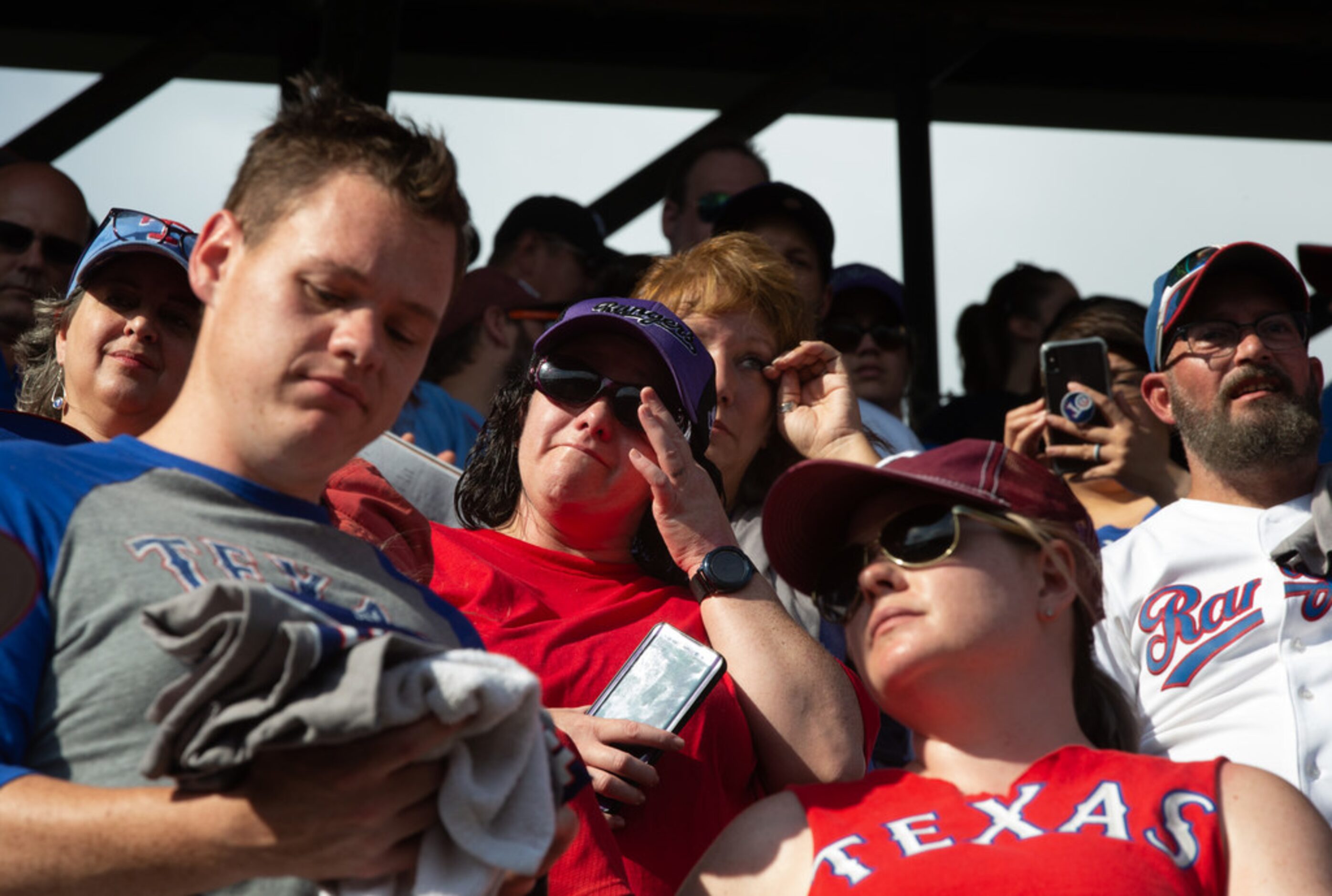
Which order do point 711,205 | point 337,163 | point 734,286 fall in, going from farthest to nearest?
point 711,205 < point 734,286 < point 337,163

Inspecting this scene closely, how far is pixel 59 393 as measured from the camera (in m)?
3.21

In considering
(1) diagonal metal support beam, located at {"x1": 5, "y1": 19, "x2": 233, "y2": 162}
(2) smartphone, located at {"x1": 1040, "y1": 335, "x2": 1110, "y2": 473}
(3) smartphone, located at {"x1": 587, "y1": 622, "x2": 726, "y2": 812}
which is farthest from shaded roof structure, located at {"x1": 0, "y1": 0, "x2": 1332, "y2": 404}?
(3) smartphone, located at {"x1": 587, "y1": 622, "x2": 726, "y2": 812}

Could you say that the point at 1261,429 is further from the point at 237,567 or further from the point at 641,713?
the point at 237,567

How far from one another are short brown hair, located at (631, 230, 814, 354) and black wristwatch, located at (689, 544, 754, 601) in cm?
90

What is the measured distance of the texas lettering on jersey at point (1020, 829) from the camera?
2092mm

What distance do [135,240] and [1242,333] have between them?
2.63 metres

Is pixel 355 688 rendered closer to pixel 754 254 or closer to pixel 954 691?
pixel 954 691

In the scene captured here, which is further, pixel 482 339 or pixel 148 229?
pixel 482 339

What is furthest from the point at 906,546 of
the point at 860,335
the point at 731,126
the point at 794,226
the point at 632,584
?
the point at 731,126

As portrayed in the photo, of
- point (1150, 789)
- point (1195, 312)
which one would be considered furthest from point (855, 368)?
point (1150, 789)

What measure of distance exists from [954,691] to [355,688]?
1.15m

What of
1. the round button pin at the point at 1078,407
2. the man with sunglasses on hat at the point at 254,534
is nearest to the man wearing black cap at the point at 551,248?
the round button pin at the point at 1078,407

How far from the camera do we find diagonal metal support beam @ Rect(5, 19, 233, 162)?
6.13m

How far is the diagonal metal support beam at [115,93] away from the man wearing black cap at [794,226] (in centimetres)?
286
